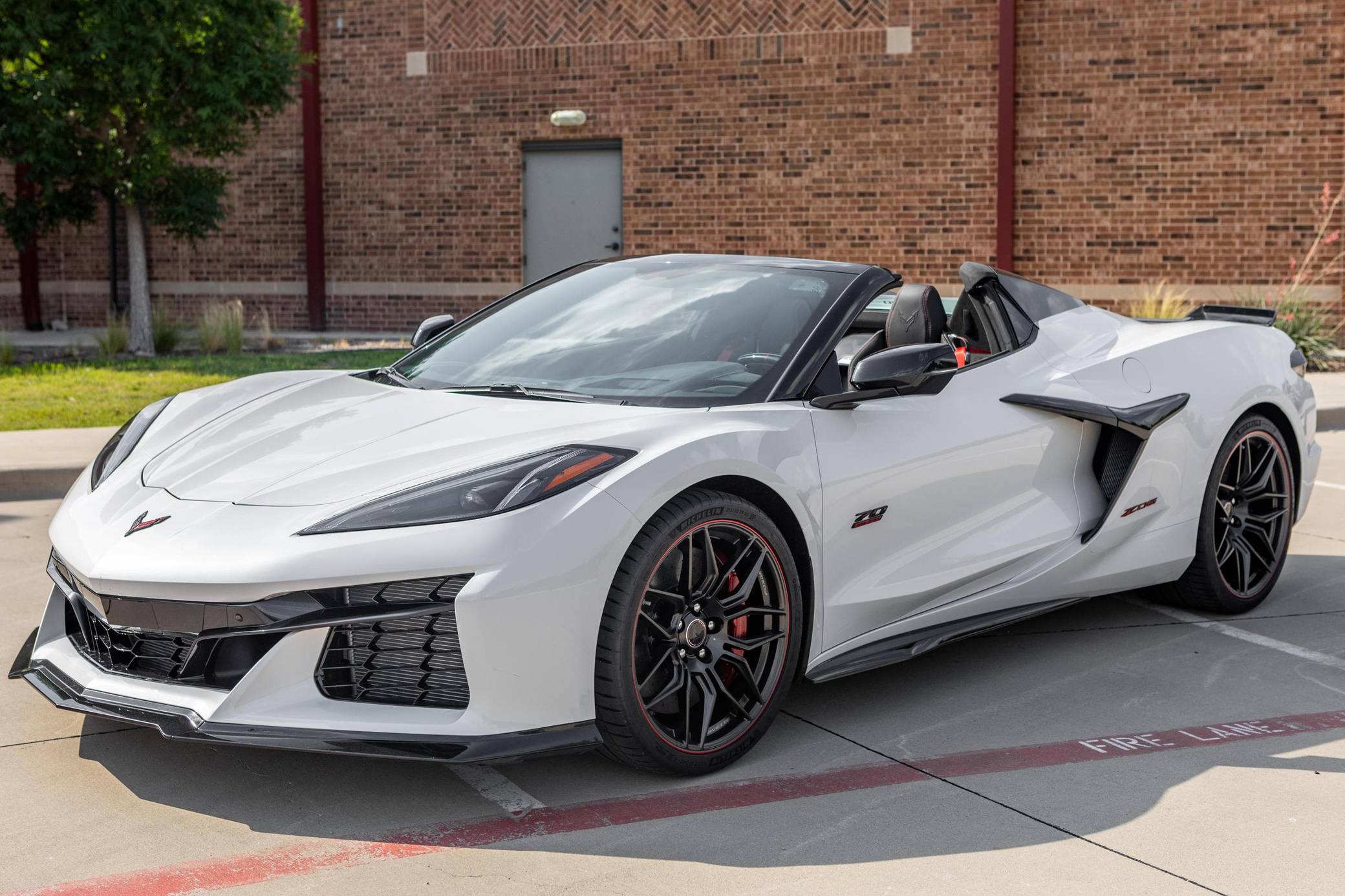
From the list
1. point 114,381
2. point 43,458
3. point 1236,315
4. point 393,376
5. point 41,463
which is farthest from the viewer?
point 114,381

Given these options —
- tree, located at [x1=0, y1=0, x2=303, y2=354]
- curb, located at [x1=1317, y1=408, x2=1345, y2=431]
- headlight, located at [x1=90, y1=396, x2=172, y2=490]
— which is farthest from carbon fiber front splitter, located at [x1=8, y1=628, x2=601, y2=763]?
tree, located at [x1=0, y1=0, x2=303, y2=354]

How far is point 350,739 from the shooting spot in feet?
10.4

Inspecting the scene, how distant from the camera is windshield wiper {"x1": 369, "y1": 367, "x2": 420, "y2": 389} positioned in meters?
4.52

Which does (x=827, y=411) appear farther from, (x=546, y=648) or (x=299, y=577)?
(x=299, y=577)

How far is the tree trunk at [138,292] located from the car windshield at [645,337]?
1250 cm

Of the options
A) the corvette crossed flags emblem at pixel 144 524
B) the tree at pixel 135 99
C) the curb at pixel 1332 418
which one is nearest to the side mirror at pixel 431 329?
the corvette crossed flags emblem at pixel 144 524

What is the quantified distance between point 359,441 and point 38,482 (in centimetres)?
529

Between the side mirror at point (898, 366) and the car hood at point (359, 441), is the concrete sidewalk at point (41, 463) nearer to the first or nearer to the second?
the car hood at point (359, 441)

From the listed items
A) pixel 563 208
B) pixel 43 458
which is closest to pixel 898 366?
pixel 43 458

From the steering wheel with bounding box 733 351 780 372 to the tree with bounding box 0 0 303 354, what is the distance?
1234 centimetres

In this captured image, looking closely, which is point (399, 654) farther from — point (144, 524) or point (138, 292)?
point (138, 292)

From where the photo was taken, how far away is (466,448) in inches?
141

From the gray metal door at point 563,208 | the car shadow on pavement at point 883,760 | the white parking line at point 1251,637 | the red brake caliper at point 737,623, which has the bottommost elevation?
the white parking line at point 1251,637

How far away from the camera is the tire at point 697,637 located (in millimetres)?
3422
